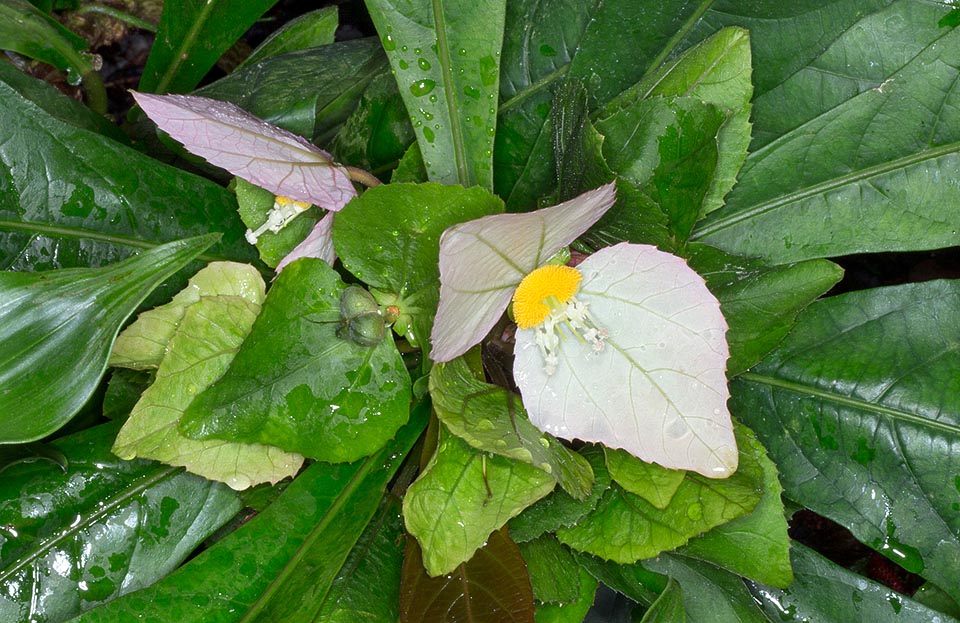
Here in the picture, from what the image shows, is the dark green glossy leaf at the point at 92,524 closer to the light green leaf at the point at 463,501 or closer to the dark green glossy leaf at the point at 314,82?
the light green leaf at the point at 463,501

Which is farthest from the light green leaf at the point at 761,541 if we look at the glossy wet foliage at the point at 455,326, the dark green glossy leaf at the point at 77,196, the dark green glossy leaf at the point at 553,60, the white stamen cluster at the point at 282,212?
the dark green glossy leaf at the point at 77,196

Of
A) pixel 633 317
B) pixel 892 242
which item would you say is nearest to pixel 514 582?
pixel 633 317

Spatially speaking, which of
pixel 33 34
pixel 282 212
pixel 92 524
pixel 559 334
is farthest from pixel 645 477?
pixel 33 34

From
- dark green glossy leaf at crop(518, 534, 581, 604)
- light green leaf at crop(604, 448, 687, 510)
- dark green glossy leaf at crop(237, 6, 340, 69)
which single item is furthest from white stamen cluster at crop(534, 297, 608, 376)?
dark green glossy leaf at crop(237, 6, 340, 69)

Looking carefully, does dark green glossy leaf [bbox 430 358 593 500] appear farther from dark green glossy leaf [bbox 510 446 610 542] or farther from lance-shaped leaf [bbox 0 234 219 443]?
lance-shaped leaf [bbox 0 234 219 443]

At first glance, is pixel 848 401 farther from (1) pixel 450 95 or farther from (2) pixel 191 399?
(2) pixel 191 399

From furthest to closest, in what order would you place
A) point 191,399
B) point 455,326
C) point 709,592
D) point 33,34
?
point 33,34 → point 709,592 → point 191,399 → point 455,326

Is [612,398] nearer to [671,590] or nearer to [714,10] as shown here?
[671,590]
